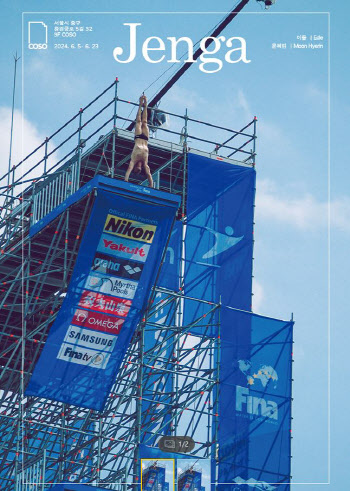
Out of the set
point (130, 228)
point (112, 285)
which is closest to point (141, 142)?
point (130, 228)

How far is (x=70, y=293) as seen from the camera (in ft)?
147

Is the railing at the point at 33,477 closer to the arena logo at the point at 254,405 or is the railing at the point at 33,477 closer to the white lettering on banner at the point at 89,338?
the white lettering on banner at the point at 89,338

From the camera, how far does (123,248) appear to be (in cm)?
4509

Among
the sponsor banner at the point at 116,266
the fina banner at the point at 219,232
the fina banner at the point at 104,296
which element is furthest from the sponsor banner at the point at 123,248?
the fina banner at the point at 219,232

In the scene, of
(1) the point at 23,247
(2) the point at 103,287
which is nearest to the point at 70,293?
(2) the point at 103,287

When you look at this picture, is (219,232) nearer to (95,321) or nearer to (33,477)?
(95,321)

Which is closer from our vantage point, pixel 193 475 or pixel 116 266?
pixel 193 475

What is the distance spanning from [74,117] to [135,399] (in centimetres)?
1034

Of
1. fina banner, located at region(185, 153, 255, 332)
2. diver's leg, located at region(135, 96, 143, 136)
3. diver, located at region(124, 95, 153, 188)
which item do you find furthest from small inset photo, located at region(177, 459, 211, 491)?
diver's leg, located at region(135, 96, 143, 136)

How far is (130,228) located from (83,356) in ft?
13.9

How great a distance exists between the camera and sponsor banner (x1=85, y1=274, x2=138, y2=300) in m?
44.8

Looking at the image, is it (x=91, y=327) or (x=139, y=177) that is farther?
(x=139, y=177)

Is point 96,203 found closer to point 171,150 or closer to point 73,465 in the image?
point 171,150

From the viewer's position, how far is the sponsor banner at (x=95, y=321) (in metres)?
44.8
